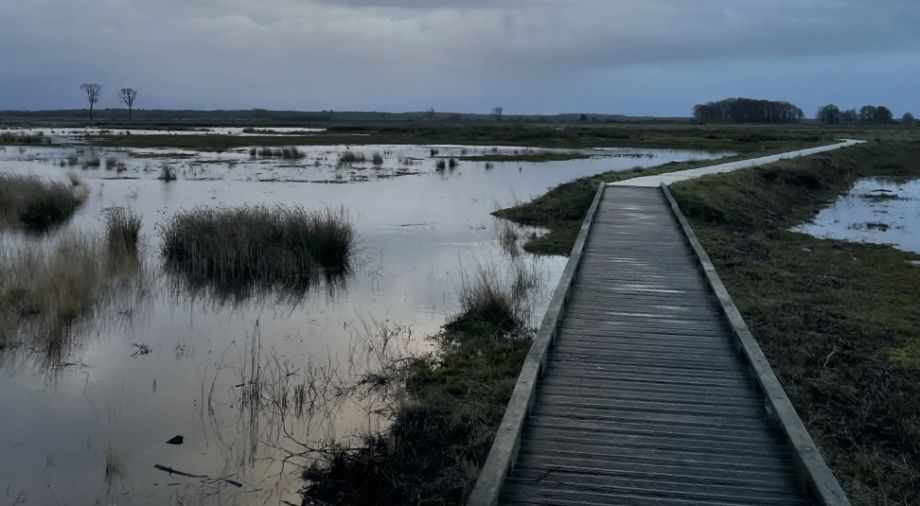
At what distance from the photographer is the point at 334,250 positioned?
48.5 feet

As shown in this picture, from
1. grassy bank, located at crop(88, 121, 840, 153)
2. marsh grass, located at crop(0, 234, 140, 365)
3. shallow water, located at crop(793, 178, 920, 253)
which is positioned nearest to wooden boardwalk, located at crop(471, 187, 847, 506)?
marsh grass, located at crop(0, 234, 140, 365)

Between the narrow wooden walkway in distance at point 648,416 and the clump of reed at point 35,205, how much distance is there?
45.9 ft

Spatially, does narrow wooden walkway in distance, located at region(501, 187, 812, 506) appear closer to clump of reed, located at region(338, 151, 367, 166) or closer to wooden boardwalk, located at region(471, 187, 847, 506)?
wooden boardwalk, located at region(471, 187, 847, 506)

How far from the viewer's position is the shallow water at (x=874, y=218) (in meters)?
18.1

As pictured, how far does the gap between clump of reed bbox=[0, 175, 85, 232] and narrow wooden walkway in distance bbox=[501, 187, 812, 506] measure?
1398cm

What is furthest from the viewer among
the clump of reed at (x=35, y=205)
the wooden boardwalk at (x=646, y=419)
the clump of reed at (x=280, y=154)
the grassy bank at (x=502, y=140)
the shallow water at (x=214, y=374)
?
the grassy bank at (x=502, y=140)

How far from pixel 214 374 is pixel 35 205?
1237 cm

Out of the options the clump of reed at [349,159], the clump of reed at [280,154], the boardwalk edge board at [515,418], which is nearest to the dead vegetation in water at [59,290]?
the boardwalk edge board at [515,418]

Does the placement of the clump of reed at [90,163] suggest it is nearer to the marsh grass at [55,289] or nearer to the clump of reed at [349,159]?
the clump of reed at [349,159]

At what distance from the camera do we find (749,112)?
139m

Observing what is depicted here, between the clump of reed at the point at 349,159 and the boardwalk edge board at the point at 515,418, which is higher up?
the clump of reed at the point at 349,159

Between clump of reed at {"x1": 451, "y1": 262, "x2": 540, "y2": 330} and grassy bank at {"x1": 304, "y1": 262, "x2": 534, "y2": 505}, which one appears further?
clump of reed at {"x1": 451, "y1": 262, "x2": 540, "y2": 330}

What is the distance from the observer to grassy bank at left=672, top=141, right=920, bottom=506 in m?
6.25

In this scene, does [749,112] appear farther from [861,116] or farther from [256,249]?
[256,249]
